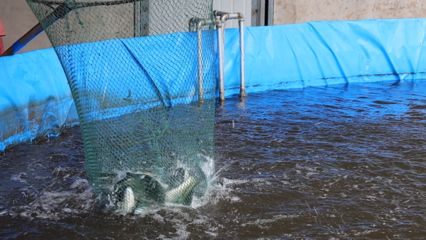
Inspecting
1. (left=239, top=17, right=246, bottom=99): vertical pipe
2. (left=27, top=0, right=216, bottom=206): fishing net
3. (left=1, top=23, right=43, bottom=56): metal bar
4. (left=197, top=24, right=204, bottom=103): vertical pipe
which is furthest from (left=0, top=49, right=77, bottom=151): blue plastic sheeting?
(left=239, top=17, right=246, bottom=99): vertical pipe

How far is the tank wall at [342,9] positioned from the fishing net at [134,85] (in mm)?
6385

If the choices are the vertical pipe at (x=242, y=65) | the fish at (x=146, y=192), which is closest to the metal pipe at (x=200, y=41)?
the fish at (x=146, y=192)

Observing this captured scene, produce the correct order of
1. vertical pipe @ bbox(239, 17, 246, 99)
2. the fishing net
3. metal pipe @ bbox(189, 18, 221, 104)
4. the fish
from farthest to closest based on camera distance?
vertical pipe @ bbox(239, 17, 246, 99)
metal pipe @ bbox(189, 18, 221, 104)
the fishing net
the fish

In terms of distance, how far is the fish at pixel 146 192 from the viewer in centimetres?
499

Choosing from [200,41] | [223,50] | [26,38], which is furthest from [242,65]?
[26,38]

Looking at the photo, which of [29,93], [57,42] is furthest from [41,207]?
[29,93]

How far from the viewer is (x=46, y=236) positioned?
4.63m

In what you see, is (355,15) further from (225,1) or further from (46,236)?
(46,236)

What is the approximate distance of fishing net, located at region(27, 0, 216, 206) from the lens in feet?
16.8

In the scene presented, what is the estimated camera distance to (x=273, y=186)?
18.4 feet

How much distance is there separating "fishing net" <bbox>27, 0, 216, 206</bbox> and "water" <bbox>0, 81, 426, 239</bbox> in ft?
1.36

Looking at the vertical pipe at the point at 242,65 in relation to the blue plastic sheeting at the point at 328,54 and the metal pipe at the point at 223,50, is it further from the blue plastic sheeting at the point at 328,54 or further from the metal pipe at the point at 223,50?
the blue plastic sheeting at the point at 328,54

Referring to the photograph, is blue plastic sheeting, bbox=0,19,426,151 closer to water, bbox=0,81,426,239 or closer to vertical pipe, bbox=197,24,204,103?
water, bbox=0,81,426,239

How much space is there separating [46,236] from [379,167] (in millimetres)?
3444
